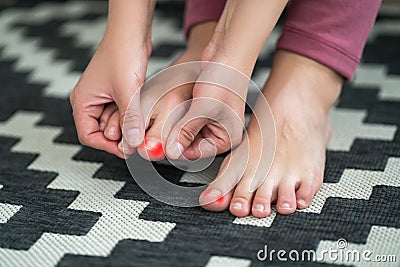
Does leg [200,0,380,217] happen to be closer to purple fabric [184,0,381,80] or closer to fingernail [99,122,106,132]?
purple fabric [184,0,381,80]

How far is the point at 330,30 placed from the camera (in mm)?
971

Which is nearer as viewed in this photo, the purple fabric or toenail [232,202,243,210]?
toenail [232,202,243,210]

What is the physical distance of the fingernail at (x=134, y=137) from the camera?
89 cm

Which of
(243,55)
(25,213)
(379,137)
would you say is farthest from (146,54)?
(379,137)

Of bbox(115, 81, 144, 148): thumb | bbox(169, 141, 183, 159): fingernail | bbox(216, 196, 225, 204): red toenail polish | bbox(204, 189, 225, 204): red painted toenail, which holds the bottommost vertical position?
bbox(216, 196, 225, 204): red toenail polish

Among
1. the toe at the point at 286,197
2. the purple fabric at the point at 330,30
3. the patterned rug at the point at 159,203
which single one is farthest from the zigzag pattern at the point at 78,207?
the purple fabric at the point at 330,30

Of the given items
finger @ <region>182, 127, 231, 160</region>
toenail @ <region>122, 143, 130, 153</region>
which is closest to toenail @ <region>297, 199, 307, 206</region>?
finger @ <region>182, 127, 231, 160</region>

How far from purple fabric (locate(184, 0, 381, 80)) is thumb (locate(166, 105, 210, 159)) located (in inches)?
7.1

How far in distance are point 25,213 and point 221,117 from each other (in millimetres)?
258

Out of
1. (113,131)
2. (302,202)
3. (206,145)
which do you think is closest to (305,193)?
(302,202)

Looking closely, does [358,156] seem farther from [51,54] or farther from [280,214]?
[51,54]

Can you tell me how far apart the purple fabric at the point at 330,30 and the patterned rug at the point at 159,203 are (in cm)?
13

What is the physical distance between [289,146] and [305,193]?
0.24 ft

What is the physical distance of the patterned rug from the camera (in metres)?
0.77
